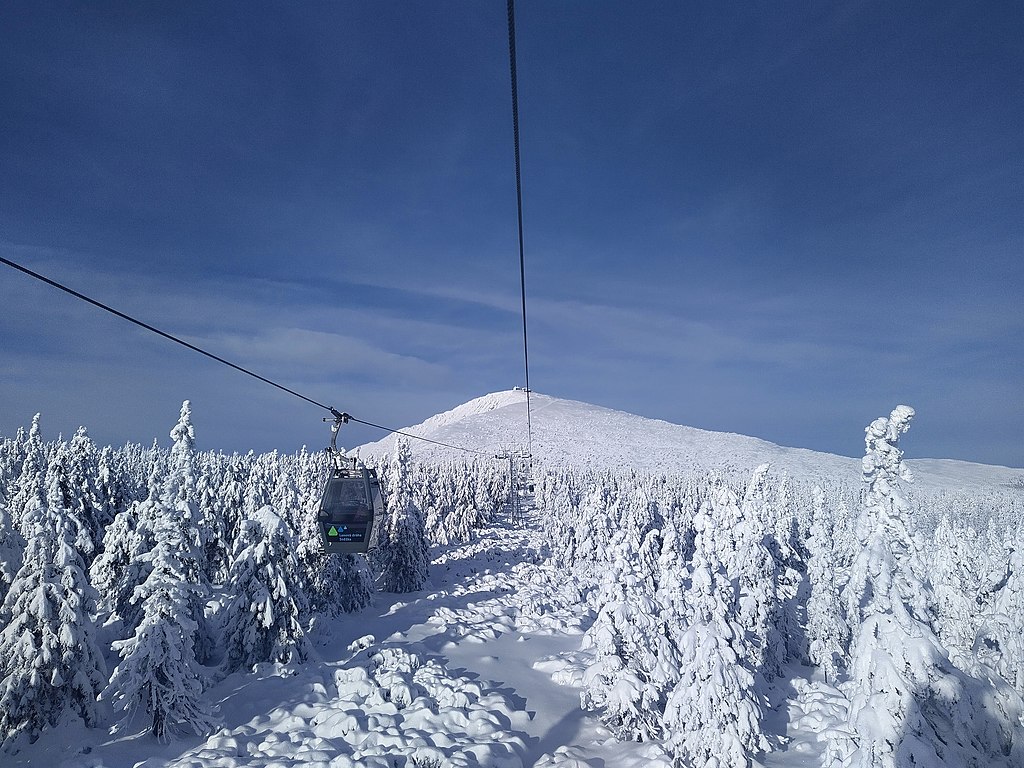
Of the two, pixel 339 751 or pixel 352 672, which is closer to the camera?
pixel 339 751

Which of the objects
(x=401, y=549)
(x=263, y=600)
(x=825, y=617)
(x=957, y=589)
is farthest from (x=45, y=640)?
(x=957, y=589)

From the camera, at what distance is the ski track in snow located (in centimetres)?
2062

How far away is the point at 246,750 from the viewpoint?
21.4 metres

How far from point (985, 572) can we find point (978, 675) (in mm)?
43955

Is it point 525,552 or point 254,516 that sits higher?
point 254,516

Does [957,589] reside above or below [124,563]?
below

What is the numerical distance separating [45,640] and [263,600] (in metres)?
10.4

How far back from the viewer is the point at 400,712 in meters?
25.5

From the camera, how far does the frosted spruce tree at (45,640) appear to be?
19172mm

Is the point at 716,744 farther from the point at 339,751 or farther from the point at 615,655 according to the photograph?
the point at 339,751

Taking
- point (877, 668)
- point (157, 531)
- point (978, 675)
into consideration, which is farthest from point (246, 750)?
point (978, 675)

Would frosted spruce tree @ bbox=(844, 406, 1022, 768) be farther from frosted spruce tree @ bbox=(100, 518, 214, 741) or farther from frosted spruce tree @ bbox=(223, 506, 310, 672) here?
frosted spruce tree @ bbox=(223, 506, 310, 672)

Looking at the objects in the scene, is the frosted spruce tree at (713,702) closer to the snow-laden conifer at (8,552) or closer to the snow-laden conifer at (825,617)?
the snow-laden conifer at (825,617)

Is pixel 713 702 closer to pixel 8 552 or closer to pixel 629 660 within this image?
pixel 629 660
